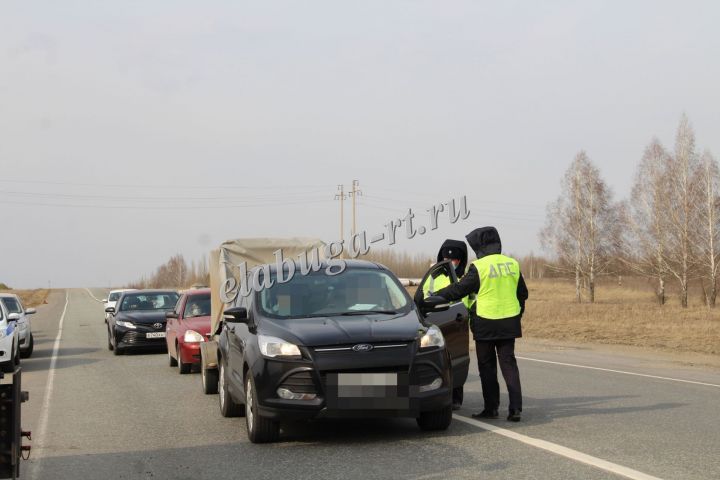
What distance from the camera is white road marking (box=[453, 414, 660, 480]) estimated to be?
20.2ft

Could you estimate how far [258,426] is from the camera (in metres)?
7.69

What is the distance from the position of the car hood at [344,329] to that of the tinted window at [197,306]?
27.0 feet

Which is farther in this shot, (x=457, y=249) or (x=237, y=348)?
(x=457, y=249)

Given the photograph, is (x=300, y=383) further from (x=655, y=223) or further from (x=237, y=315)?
(x=655, y=223)

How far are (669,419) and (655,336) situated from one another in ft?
55.5

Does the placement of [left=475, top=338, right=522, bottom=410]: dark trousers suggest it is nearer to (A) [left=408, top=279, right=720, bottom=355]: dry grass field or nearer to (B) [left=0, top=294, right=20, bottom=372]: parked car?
(B) [left=0, top=294, right=20, bottom=372]: parked car

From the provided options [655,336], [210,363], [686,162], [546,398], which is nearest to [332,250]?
[210,363]

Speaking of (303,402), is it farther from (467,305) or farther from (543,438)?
(467,305)

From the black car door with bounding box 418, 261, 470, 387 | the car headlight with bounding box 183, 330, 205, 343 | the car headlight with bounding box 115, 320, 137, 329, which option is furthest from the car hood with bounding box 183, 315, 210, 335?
the black car door with bounding box 418, 261, 470, 387

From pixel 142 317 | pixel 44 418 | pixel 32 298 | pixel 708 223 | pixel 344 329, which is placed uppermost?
pixel 708 223

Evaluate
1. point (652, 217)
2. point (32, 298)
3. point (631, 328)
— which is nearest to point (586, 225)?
point (652, 217)

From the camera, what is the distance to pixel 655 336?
2492 centimetres

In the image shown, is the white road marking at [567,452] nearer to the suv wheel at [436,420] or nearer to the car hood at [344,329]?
the suv wheel at [436,420]

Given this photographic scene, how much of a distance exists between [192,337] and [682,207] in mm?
42397
